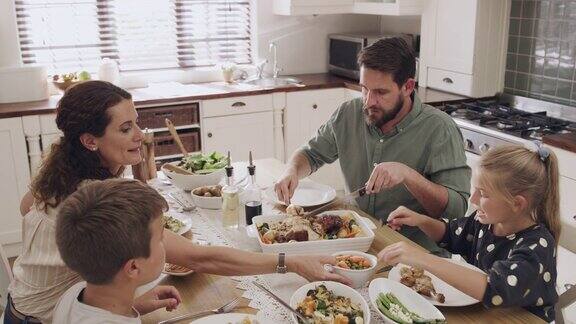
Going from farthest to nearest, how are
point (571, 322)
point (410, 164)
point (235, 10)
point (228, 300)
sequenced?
point (235, 10) < point (571, 322) < point (410, 164) < point (228, 300)

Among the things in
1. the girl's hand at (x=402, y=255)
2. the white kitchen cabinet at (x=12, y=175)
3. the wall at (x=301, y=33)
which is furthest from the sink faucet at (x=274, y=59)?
the girl's hand at (x=402, y=255)

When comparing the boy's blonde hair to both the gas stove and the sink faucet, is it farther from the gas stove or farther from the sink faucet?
the sink faucet

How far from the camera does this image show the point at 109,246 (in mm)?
1182

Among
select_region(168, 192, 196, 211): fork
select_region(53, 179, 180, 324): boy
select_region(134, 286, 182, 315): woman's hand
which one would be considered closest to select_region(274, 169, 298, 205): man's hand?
select_region(168, 192, 196, 211): fork

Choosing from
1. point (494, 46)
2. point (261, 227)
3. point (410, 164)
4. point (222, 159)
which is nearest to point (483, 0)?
point (494, 46)

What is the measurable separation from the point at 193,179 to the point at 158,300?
2.81 ft

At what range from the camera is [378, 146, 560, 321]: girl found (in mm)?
1396

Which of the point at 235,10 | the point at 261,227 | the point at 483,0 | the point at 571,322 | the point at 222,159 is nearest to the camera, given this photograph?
the point at 261,227

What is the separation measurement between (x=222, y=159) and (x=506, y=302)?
4.31ft

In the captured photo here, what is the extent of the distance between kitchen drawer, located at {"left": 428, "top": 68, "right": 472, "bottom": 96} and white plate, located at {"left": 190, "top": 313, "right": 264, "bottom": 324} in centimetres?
271

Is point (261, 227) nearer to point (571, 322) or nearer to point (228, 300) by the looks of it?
point (228, 300)

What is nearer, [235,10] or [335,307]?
[335,307]

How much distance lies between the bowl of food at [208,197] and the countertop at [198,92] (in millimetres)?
1807

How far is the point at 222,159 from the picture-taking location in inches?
93.4
